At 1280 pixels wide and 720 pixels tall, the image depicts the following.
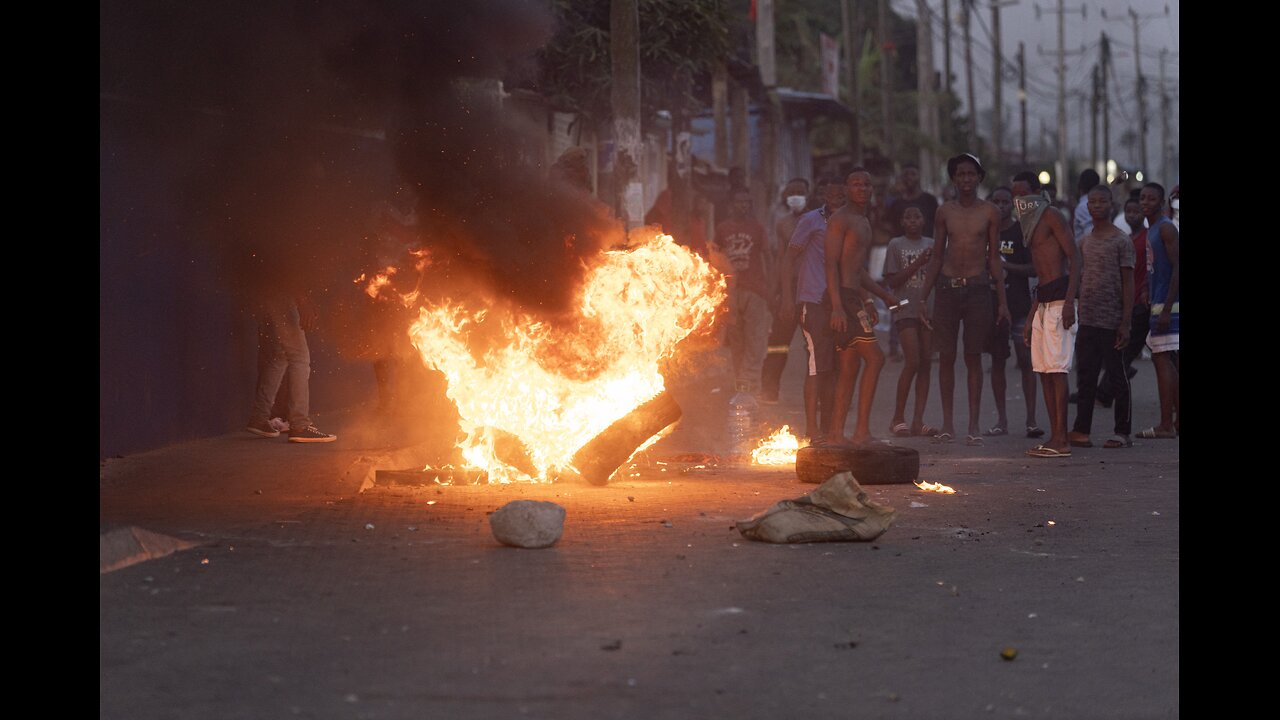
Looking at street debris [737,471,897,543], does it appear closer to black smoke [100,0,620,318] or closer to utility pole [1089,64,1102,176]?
black smoke [100,0,620,318]

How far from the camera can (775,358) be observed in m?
13.5

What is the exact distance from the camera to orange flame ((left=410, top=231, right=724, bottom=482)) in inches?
351

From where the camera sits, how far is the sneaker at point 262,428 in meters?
10.5

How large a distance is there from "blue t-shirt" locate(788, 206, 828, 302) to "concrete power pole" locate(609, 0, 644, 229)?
3322mm

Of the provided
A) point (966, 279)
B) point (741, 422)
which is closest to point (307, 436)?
point (741, 422)

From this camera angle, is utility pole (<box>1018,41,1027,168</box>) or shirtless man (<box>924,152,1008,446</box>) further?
utility pole (<box>1018,41,1027,168</box>)

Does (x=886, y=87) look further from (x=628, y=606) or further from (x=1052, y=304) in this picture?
(x=628, y=606)

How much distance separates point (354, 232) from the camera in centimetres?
1005

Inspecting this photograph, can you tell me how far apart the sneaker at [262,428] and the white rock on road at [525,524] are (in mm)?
4577

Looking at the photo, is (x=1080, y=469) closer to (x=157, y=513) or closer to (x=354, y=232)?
(x=354, y=232)

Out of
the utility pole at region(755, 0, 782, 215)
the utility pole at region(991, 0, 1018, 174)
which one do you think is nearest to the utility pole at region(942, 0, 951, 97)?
the utility pole at region(991, 0, 1018, 174)

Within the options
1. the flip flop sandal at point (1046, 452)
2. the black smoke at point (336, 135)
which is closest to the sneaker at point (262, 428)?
the black smoke at point (336, 135)

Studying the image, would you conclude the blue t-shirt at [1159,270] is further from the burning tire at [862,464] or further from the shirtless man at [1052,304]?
the burning tire at [862,464]
